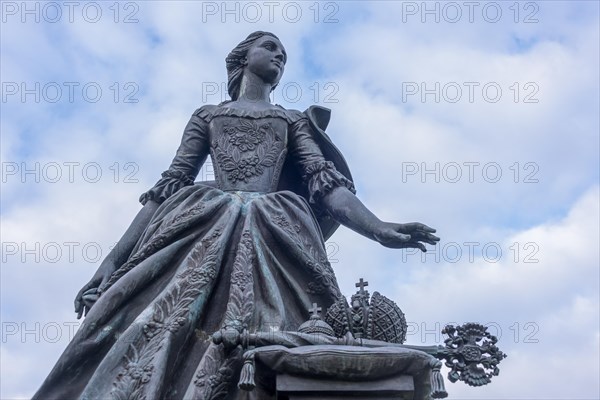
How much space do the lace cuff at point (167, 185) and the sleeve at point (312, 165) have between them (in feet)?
3.87

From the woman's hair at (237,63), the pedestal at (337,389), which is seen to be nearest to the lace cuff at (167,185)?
the woman's hair at (237,63)

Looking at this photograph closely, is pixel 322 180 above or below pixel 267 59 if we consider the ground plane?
below

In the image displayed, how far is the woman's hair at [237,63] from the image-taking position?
12.2 m

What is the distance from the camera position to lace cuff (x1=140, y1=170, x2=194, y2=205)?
36.1 feet

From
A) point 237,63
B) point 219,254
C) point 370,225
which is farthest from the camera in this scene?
point 237,63

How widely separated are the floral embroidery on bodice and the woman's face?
814mm

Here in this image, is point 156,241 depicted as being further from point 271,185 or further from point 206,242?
point 271,185

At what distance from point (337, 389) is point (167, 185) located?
3861 millimetres

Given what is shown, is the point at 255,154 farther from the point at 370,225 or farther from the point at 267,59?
the point at 370,225

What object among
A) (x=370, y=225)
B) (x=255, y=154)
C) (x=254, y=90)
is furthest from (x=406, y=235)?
(x=254, y=90)

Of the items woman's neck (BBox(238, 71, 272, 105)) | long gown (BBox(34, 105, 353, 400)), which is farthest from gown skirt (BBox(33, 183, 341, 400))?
woman's neck (BBox(238, 71, 272, 105))

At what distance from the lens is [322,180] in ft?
35.7

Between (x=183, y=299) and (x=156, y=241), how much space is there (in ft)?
2.72

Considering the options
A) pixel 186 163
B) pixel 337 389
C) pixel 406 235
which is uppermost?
pixel 186 163
